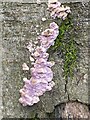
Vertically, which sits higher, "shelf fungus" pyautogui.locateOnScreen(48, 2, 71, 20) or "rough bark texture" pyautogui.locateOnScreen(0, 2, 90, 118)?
"shelf fungus" pyautogui.locateOnScreen(48, 2, 71, 20)

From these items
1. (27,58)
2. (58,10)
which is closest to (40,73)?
(27,58)

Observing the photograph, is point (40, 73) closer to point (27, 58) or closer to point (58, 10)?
point (27, 58)

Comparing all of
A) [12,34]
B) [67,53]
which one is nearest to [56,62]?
[67,53]

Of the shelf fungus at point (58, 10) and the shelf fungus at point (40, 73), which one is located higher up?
the shelf fungus at point (58, 10)

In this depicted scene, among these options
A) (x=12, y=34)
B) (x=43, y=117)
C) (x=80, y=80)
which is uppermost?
(x=12, y=34)

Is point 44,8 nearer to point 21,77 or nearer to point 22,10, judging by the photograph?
point 22,10
